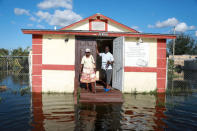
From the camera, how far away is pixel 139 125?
4.16 metres

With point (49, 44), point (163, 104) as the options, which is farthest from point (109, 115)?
point (49, 44)

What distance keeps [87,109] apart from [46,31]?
4259 mm

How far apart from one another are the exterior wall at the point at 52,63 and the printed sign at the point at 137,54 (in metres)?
2.77

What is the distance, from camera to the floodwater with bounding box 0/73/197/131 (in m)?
4.02

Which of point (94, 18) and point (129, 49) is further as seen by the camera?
point (94, 18)

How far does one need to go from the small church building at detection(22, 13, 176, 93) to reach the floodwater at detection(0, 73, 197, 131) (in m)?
1.30

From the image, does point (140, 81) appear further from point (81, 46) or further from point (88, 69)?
point (81, 46)

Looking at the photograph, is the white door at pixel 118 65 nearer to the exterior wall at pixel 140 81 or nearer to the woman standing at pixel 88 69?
the exterior wall at pixel 140 81

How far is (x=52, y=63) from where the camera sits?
7.57m

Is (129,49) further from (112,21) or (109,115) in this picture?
(109,115)

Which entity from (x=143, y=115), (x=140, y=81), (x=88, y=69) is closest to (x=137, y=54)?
(x=140, y=81)

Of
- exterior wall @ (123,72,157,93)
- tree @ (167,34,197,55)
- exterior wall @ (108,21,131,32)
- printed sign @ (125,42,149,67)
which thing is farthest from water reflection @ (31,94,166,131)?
tree @ (167,34,197,55)

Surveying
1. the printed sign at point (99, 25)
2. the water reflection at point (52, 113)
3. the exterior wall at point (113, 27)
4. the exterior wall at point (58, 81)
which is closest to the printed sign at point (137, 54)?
the exterior wall at point (113, 27)

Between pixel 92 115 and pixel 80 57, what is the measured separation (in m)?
3.60
